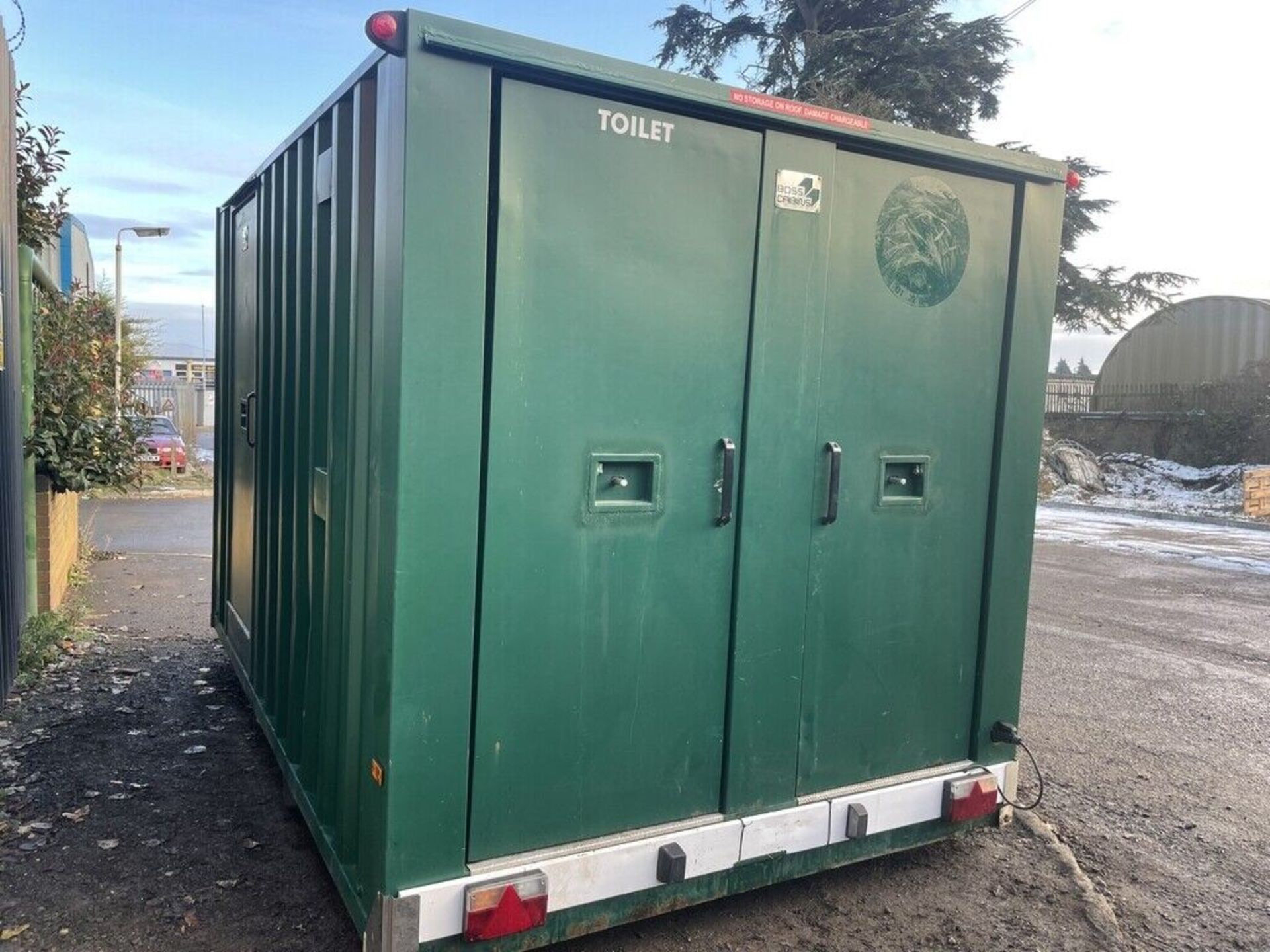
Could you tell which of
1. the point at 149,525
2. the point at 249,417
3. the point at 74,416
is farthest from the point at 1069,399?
the point at 249,417

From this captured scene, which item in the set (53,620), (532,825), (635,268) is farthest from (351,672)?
(53,620)

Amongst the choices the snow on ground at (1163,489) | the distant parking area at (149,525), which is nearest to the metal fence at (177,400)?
the distant parking area at (149,525)

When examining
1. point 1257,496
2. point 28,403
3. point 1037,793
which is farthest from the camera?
point 1257,496

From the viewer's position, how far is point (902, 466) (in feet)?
11.5

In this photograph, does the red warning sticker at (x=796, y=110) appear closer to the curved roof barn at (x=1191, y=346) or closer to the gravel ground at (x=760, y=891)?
the gravel ground at (x=760, y=891)

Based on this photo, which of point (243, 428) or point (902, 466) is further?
point (243, 428)

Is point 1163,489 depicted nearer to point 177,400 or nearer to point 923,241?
point 923,241

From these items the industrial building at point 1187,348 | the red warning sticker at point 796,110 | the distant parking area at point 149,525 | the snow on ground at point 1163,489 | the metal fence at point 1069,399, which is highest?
the industrial building at point 1187,348

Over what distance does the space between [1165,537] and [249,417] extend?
552 inches

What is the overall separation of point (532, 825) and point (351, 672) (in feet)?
2.33

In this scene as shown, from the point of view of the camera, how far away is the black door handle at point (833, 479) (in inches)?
130

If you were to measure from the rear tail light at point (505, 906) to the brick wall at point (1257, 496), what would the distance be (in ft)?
61.9

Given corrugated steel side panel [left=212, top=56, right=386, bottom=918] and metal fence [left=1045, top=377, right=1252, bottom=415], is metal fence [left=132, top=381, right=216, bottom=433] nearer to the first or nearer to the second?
corrugated steel side panel [left=212, top=56, right=386, bottom=918]

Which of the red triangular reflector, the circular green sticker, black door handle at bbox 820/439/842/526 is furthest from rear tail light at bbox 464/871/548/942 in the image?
the circular green sticker
